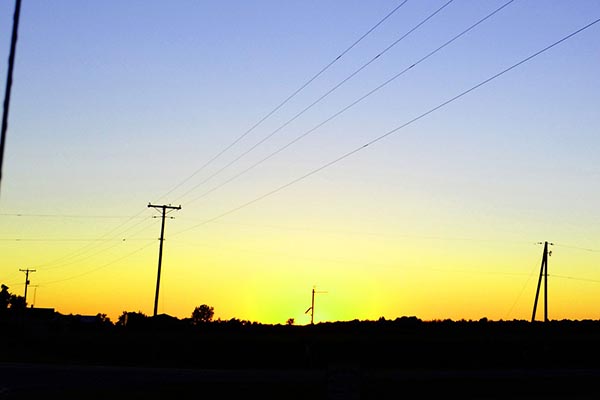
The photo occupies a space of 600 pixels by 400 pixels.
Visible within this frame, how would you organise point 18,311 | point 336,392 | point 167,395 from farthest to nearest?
point 18,311 → point 167,395 → point 336,392

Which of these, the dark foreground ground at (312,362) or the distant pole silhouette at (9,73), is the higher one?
Answer: the distant pole silhouette at (9,73)

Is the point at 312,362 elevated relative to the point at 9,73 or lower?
lower

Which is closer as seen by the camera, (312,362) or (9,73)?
(9,73)

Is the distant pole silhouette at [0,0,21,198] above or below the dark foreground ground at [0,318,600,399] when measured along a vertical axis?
above

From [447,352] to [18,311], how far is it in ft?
A: 343

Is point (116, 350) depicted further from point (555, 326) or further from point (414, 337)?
Result: point (555, 326)

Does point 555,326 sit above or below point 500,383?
above

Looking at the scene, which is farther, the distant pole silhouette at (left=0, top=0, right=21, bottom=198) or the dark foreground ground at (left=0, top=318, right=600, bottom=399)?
the dark foreground ground at (left=0, top=318, right=600, bottom=399)

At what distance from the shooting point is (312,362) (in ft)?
233

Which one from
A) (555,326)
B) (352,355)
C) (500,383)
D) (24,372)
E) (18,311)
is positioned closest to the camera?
(500,383)

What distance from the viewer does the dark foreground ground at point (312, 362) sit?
38.6 metres

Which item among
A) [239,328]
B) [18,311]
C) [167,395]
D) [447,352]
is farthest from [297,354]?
[18,311]

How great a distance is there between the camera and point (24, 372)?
51.2 meters

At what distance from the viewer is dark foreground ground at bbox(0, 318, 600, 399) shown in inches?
1521
